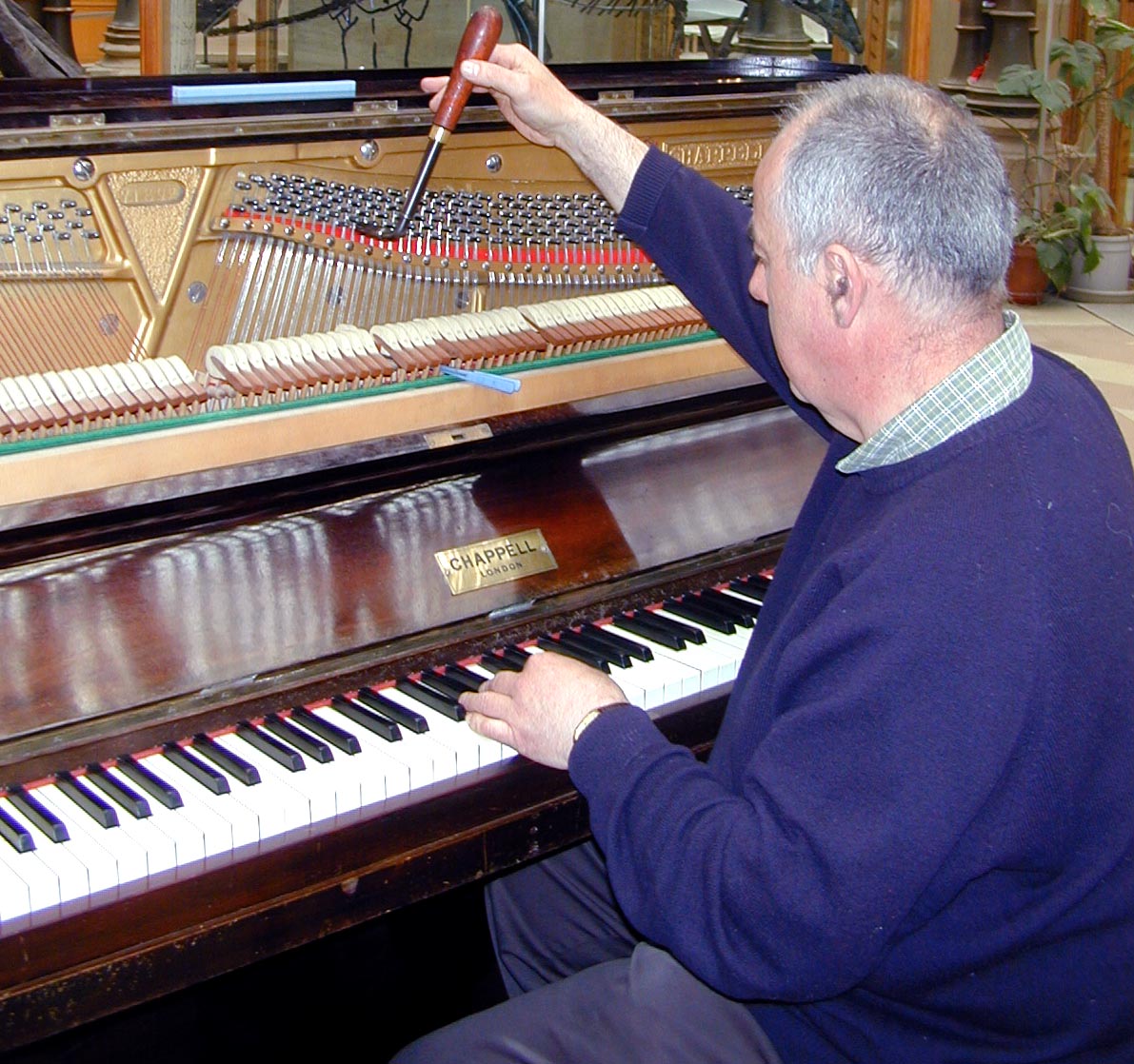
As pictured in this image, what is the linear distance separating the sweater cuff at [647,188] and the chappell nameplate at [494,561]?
1.61 ft

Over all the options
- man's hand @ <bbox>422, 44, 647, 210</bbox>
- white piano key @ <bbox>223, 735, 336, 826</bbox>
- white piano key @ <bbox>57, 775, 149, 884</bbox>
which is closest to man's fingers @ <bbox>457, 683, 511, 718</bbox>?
white piano key @ <bbox>223, 735, 336, 826</bbox>

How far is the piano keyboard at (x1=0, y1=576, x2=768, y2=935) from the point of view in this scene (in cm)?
158

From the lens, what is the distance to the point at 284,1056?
247 centimetres

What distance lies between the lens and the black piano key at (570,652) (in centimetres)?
211

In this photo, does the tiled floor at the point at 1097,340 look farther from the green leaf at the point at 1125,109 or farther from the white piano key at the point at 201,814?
the white piano key at the point at 201,814

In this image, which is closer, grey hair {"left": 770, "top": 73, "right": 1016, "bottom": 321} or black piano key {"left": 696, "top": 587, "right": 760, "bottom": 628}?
grey hair {"left": 770, "top": 73, "right": 1016, "bottom": 321}

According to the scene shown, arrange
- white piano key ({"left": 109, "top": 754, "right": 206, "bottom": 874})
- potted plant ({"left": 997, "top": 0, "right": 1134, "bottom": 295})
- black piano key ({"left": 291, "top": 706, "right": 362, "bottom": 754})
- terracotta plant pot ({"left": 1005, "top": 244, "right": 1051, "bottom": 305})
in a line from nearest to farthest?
white piano key ({"left": 109, "top": 754, "right": 206, "bottom": 874})
black piano key ({"left": 291, "top": 706, "right": 362, "bottom": 754})
potted plant ({"left": 997, "top": 0, "right": 1134, "bottom": 295})
terracotta plant pot ({"left": 1005, "top": 244, "right": 1051, "bottom": 305})

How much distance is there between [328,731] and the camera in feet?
6.12

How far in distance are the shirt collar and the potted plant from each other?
614 centimetres

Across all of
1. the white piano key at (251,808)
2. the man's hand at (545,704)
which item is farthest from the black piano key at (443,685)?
the white piano key at (251,808)

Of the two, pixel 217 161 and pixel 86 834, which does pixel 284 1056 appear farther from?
pixel 217 161

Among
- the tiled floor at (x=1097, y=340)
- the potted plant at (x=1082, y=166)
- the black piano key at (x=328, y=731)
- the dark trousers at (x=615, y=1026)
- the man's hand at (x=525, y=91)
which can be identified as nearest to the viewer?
the dark trousers at (x=615, y=1026)

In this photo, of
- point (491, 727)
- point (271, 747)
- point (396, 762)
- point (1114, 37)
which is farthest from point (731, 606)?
point (1114, 37)

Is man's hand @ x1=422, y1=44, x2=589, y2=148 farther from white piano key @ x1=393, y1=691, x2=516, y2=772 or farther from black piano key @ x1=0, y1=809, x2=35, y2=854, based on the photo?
black piano key @ x1=0, y1=809, x2=35, y2=854
